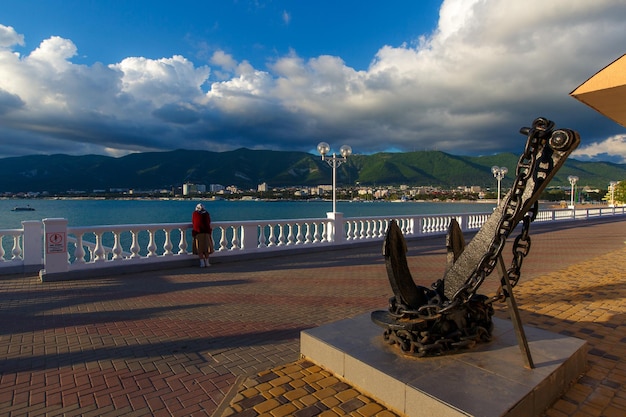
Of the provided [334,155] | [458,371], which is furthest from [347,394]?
[334,155]

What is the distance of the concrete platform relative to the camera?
8.22 ft

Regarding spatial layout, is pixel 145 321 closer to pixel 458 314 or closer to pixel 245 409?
pixel 245 409

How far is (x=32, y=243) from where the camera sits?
8.41 meters

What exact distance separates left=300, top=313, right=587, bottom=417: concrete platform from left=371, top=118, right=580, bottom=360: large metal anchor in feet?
0.50

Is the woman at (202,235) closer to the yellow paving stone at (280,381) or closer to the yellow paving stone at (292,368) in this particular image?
the yellow paving stone at (292,368)

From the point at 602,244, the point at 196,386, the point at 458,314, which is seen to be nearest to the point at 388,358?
the point at 458,314

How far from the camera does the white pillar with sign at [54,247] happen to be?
24.9 ft

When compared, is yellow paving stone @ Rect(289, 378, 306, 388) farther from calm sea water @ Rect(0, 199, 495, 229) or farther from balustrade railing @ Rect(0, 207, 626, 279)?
calm sea water @ Rect(0, 199, 495, 229)

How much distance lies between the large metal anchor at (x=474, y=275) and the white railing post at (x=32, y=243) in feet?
28.6

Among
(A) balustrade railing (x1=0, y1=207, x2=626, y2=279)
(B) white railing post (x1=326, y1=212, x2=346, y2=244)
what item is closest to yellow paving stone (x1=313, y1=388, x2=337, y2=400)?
(A) balustrade railing (x1=0, y1=207, x2=626, y2=279)

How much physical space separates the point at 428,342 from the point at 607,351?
2.36 m

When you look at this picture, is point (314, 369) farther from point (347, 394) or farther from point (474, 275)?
point (474, 275)

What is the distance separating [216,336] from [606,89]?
7217 mm

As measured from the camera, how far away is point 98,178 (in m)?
147
